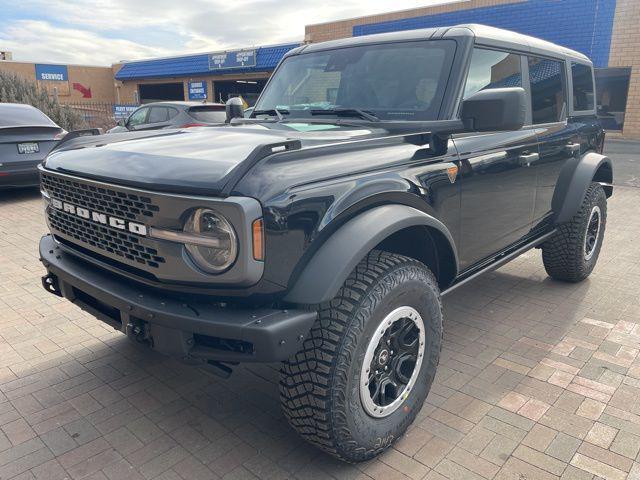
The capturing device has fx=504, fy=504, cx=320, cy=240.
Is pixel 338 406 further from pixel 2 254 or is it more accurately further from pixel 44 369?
pixel 2 254

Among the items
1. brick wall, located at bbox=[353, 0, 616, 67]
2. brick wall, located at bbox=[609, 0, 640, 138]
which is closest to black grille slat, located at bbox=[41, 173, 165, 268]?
brick wall, located at bbox=[353, 0, 616, 67]

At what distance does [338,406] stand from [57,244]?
187 centimetres

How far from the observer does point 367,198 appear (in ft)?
7.55

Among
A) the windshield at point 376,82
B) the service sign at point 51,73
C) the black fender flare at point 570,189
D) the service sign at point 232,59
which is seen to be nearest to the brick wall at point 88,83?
the service sign at point 51,73

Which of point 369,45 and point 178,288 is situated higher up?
point 369,45

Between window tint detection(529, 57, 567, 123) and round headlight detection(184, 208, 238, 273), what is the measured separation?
284 cm

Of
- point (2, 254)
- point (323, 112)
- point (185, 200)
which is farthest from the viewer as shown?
point (2, 254)

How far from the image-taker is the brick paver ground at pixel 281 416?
2430 mm

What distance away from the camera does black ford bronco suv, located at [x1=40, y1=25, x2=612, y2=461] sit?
199 cm

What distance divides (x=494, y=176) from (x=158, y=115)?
31.1 ft

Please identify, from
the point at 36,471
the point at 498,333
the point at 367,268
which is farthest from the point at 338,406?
the point at 498,333

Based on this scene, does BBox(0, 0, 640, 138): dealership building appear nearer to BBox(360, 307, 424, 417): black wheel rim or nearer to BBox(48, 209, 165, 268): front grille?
BBox(48, 209, 165, 268): front grille

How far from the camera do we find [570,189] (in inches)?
165

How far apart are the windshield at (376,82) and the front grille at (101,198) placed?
1.49 meters
